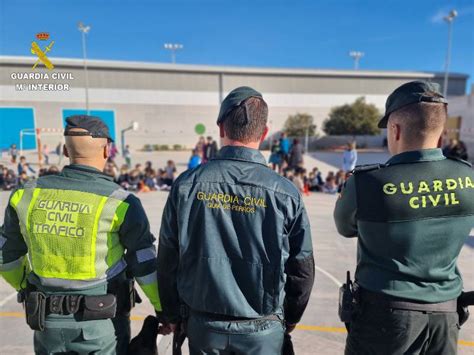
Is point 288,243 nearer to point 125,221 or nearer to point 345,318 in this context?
point 345,318

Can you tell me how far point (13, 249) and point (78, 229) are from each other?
0.53 m

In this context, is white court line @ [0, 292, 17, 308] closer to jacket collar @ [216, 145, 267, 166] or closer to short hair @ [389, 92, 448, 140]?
jacket collar @ [216, 145, 267, 166]

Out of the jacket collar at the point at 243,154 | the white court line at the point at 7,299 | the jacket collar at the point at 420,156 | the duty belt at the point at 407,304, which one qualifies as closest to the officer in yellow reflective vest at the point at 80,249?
the jacket collar at the point at 243,154

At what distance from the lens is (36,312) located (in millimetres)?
1618

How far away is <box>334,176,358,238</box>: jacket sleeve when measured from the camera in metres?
1.62

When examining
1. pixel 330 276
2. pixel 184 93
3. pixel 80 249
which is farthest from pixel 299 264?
pixel 184 93

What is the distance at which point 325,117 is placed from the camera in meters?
42.7

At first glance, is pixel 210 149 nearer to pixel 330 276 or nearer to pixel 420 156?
pixel 330 276

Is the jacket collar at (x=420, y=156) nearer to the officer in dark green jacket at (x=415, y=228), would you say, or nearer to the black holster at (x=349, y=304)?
the officer in dark green jacket at (x=415, y=228)

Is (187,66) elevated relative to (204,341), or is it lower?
elevated

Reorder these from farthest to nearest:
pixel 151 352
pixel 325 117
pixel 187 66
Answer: pixel 325 117 → pixel 187 66 → pixel 151 352

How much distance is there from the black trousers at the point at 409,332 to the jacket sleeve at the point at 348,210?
408 millimetres

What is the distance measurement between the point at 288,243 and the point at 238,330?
48 centimetres

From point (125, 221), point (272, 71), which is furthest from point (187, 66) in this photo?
point (125, 221)
